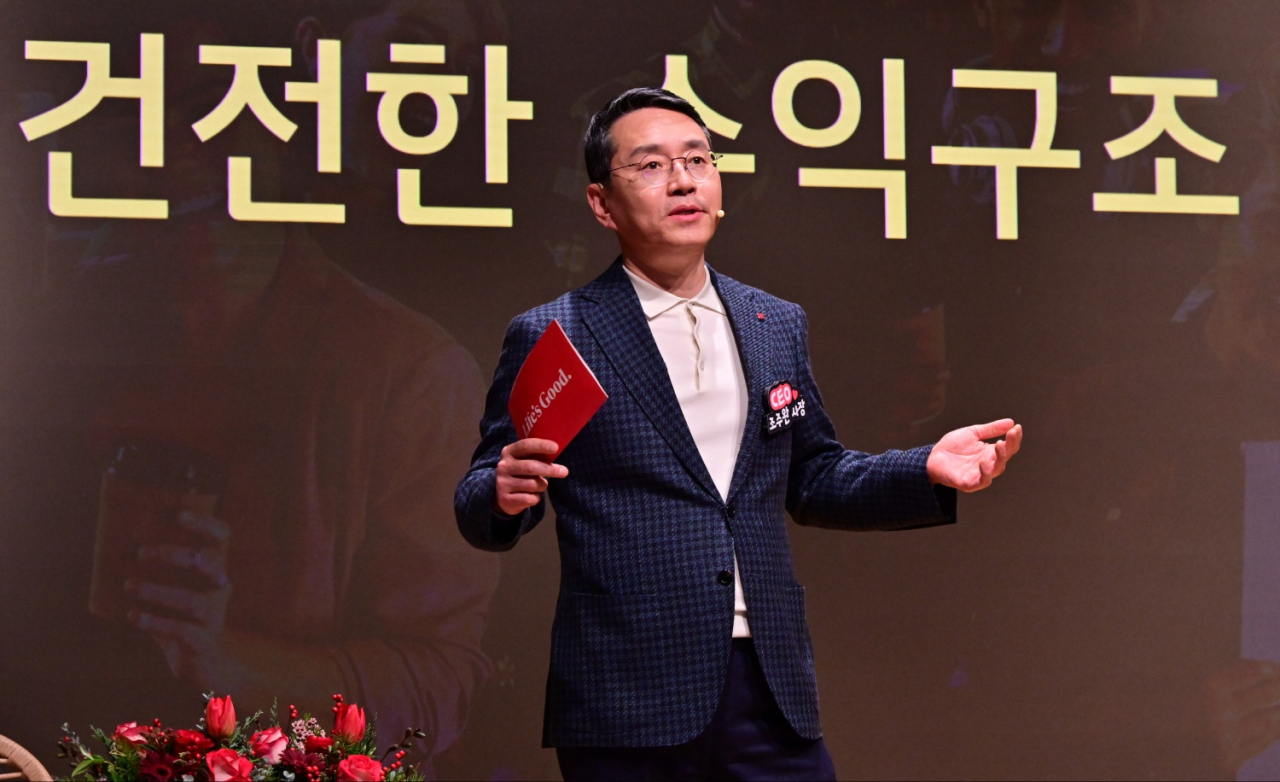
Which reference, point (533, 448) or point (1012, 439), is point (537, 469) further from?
point (1012, 439)

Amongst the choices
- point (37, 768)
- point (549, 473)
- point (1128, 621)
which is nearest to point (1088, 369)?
point (1128, 621)

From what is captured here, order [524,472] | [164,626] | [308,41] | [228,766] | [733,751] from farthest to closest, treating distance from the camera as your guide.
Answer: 1. [308,41]
2. [164,626]
3. [733,751]
4. [524,472]
5. [228,766]

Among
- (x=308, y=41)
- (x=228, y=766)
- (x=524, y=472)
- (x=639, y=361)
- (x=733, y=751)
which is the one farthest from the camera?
(x=308, y=41)

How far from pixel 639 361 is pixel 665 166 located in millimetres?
326

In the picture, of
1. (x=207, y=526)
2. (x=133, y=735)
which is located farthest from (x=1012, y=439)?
(x=207, y=526)

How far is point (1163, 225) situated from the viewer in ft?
11.8

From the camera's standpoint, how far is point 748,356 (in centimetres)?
203

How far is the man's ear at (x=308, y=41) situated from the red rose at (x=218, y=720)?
200cm

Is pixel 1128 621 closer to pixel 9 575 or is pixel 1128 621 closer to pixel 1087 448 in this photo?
pixel 1087 448

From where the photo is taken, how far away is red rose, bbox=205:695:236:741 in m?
1.71

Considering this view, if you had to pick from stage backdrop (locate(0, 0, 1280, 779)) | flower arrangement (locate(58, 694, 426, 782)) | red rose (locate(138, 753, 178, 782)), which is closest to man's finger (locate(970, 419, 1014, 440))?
flower arrangement (locate(58, 694, 426, 782))

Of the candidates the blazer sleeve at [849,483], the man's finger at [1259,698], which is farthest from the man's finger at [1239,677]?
the blazer sleeve at [849,483]

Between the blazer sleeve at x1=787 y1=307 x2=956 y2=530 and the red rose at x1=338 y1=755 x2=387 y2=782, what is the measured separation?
799mm

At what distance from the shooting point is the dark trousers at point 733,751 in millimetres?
1861
